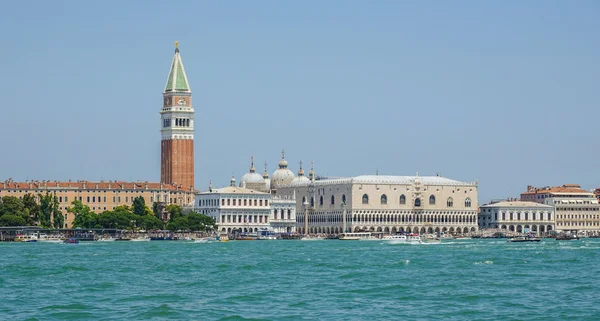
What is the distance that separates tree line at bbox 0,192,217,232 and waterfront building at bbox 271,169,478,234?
1728cm

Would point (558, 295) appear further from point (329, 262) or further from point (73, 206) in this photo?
point (73, 206)

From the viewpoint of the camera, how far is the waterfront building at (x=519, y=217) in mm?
137750

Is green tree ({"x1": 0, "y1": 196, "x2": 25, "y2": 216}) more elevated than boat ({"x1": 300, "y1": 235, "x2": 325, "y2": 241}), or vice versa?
green tree ({"x1": 0, "y1": 196, "x2": 25, "y2": 216})

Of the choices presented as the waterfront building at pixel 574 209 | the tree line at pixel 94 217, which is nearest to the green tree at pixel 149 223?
the tree line at pixel 94 217

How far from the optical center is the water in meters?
33.9

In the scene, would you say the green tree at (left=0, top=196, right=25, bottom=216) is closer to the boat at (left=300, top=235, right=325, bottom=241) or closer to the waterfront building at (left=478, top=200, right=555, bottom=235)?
the boat at (left=300, top=235, right=325, bottom=241)

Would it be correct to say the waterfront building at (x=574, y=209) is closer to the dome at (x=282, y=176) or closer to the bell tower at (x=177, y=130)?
the dome at (x=282, y=176)

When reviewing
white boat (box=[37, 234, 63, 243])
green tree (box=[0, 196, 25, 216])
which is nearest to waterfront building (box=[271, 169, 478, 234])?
green tree (box=[0, 196, 25, 216])

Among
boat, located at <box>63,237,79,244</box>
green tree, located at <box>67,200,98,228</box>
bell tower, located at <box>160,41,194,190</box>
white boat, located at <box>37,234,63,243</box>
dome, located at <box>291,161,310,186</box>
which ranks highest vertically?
bell tower, located at <box>160,41,194,190</box>

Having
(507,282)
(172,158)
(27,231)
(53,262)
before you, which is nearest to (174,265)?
(53,262)

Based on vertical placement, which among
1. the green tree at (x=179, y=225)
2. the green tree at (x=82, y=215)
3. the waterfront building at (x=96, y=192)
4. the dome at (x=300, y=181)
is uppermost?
the dome at (x=300, y=181)

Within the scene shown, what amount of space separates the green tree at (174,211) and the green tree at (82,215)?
6954 millimetres

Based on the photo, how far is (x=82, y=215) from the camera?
4557 inches

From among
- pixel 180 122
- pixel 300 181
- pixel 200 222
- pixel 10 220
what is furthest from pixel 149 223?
pixel 300 181
